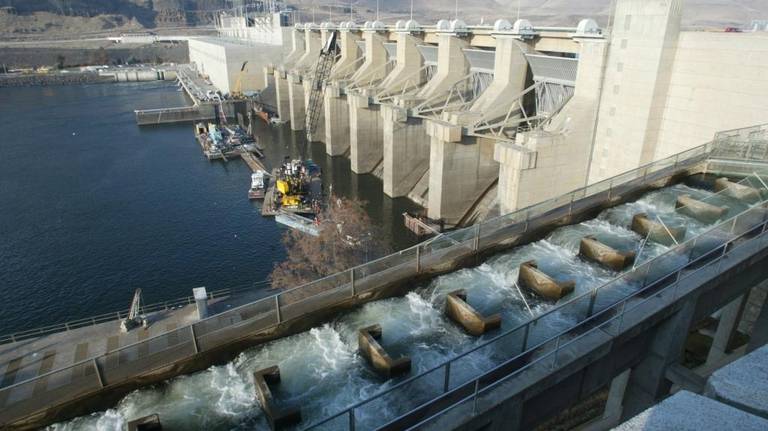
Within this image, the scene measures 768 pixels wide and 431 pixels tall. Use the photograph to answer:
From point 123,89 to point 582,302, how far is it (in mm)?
128116

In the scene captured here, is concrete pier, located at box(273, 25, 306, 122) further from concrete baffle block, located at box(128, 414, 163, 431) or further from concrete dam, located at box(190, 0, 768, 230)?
concrete baffle block, located at box(128, 414, 163, 431)

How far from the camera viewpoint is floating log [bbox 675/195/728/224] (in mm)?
15469

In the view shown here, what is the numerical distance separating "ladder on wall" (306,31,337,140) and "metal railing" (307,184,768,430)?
5328 cm

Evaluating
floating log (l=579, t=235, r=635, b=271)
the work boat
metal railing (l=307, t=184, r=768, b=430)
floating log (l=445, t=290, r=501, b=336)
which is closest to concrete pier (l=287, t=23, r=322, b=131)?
the work boat

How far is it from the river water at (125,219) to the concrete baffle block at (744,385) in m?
29.2

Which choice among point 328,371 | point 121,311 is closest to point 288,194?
point 121,311

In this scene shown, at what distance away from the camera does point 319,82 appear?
61.7m

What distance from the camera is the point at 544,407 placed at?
10445 millimetres

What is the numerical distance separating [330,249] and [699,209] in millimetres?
20556

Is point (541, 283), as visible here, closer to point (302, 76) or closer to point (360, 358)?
point (360, 358)

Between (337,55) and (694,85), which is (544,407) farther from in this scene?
(337,55)

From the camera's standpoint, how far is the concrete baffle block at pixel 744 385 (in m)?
3.37

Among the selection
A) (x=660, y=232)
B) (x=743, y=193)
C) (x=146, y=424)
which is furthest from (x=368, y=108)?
(x=146, y=424)

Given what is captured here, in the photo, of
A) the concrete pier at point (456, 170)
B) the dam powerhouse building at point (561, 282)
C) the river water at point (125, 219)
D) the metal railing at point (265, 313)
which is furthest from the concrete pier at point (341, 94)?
the metal railing at point (265, 313)
